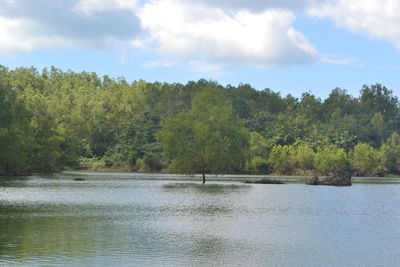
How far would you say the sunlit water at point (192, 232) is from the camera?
36719 mm

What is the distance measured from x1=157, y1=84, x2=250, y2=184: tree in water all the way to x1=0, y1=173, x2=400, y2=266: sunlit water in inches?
1953

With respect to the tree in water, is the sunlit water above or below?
below

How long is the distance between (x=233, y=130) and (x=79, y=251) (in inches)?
4118

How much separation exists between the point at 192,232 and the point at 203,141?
83.5 m

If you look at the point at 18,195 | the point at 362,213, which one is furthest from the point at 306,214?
the point at 18,195

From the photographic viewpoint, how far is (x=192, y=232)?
48844 millimetres

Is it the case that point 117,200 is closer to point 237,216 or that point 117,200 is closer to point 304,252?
point 237,216

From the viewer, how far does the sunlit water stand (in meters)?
36.7

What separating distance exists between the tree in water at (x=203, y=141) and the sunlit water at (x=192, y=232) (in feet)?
163

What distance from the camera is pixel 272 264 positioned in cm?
3538

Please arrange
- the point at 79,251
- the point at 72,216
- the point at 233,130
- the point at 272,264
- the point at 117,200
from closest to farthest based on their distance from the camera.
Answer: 1. the point at 272,264
2. the point at 79,251
3. the point at 72,216
4. the point at 117,200
5. the point at 233,130

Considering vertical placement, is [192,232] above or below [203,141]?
below

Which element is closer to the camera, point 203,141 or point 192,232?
point 192,232

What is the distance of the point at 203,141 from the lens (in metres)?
132
